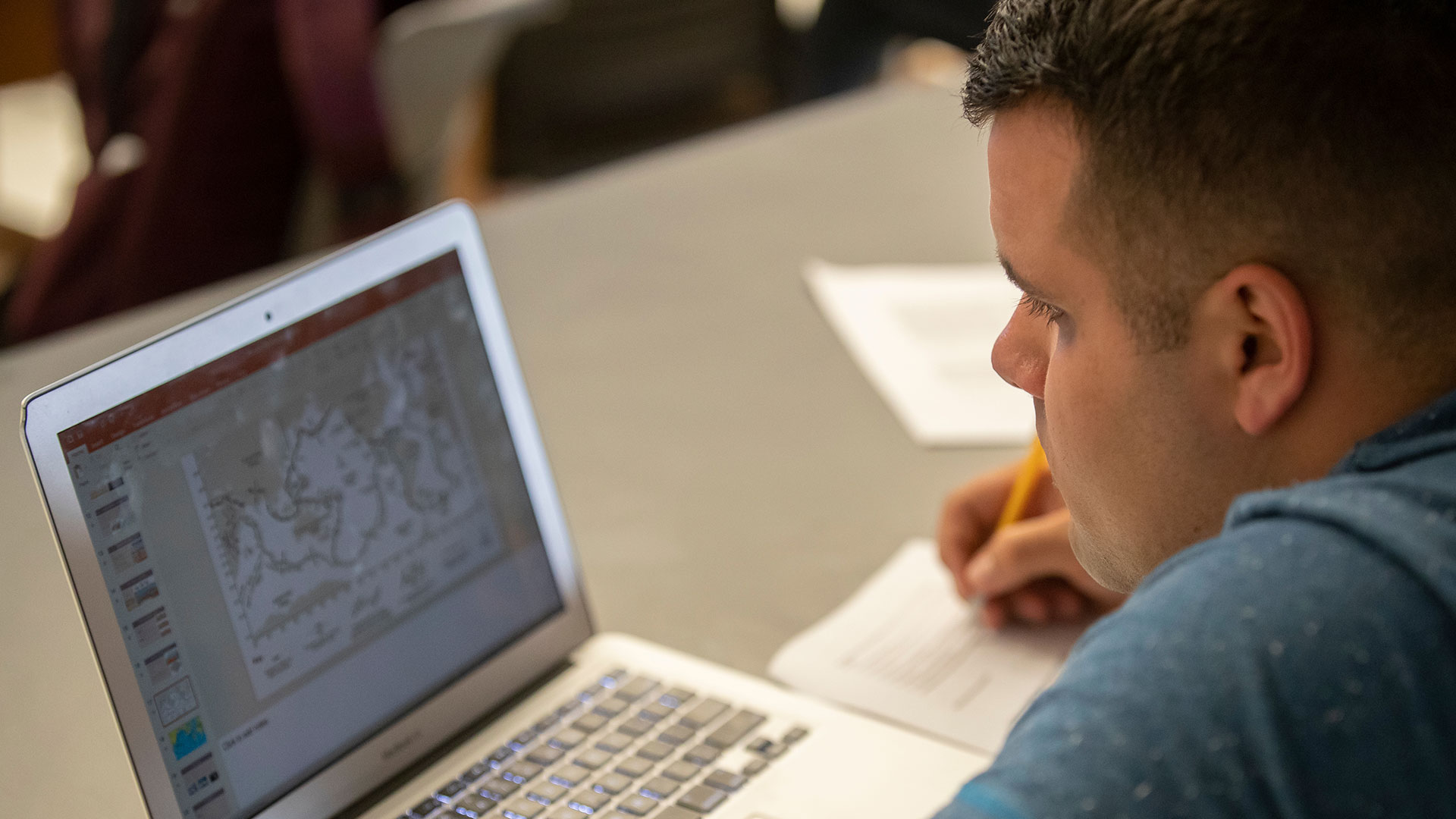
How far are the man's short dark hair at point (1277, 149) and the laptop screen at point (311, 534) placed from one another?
0.42 metres

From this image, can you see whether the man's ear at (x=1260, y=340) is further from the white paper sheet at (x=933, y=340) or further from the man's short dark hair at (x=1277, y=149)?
the white paper sheet at (x=933, y=340)

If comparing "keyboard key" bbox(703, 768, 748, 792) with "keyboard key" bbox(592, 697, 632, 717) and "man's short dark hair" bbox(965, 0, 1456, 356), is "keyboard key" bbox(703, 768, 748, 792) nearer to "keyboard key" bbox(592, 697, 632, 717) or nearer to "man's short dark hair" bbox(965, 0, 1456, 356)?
"keyboard key" bbox(592, 697, 632, 717)

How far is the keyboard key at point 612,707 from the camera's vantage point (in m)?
0.82

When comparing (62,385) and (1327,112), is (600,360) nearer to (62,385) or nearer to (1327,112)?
(62,385)

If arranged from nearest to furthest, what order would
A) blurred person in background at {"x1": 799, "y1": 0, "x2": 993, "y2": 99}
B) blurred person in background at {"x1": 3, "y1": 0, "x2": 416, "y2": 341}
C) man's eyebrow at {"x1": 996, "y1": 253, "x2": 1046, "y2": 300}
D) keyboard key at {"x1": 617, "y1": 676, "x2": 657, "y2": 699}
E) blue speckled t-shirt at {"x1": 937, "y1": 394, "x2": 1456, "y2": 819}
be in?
blue speckled t-shirt at {"x1": 937, "y1": 394, "x2": 1456, "y2": 819}
man's eyebrow at {"x1": 996, "y1": 253, "x2": 1046, "y2": 300}
keyboard key at {"x1": 617, "y1": 676, "x2": 657, "y2": 699}
blurred person in background at {"x1": 3, "y1": 0, "x2": 416, "y2": 341}
blurred person in background at {"x1": 799, "y1": 0, "x2": 993, "y2": 99}

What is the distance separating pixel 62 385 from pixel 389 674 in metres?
0.25

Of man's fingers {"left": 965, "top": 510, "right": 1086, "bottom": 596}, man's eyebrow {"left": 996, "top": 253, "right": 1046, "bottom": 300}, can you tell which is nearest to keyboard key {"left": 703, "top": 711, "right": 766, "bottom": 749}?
man's fingers {"left": 965, "top": 510, "right": 1086, "bottom": 596}

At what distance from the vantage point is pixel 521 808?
28.9 inches

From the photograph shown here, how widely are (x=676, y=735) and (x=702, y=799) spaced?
59 millimetres

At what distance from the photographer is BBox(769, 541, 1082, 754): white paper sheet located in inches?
34.2

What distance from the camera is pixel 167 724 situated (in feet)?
2.16

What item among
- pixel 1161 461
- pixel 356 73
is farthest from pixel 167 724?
pixel 356 73

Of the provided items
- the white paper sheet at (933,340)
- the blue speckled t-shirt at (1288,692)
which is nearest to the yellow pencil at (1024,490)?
the white paper sheet at (933,340)

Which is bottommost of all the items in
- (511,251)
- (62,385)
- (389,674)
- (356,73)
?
(389,674)
